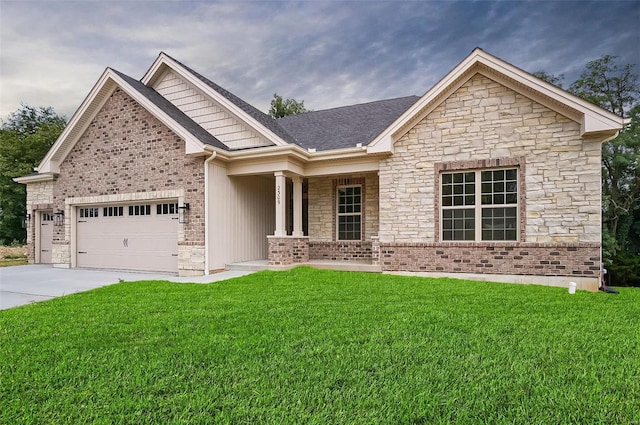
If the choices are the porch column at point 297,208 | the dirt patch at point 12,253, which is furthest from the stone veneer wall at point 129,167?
the dirt patch at point 12,253

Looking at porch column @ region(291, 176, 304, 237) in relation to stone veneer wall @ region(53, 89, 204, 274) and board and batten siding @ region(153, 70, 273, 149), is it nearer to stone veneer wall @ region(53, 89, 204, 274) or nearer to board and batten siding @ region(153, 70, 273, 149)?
board and batten siding @ region(153, 70, 273, 149)

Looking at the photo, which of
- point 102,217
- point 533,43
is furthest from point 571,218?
point 102,217

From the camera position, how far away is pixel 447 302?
221 inches

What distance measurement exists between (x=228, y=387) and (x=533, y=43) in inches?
731

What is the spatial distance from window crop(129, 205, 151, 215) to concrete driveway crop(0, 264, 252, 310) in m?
1.85

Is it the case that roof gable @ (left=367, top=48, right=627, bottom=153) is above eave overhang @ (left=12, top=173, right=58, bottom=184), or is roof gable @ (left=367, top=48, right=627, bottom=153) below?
above

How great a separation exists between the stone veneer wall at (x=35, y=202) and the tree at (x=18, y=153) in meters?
11.3

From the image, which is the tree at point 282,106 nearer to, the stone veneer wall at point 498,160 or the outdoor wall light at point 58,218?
the outdoor wall light at point 58,218

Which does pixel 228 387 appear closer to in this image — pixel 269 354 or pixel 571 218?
pixel 269 354

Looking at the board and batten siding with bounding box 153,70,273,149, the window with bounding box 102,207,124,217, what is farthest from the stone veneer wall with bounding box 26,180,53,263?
the board and batten siding with bounding box 153,70,273,149

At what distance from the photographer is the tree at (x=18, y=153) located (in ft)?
70.8

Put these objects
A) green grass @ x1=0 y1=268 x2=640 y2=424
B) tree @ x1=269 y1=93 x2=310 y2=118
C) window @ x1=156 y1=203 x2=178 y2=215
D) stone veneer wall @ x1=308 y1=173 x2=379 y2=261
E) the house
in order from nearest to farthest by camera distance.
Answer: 1. green grass @ x1=0 y1=268 x2=640 y2=424
2. the house
3. window @ x1=156 y1=203 x2=178 y2=215
4. stone veneer wall @ x1=308 y1=173 x2=379 y2=261
5. tree @ x1=269 y1=93 x2=310 y2=118

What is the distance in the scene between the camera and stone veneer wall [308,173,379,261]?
1080cm

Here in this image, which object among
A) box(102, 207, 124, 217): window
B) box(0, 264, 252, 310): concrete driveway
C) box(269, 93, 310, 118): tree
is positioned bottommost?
box(0, 264, 252, 310): concrete driveway
